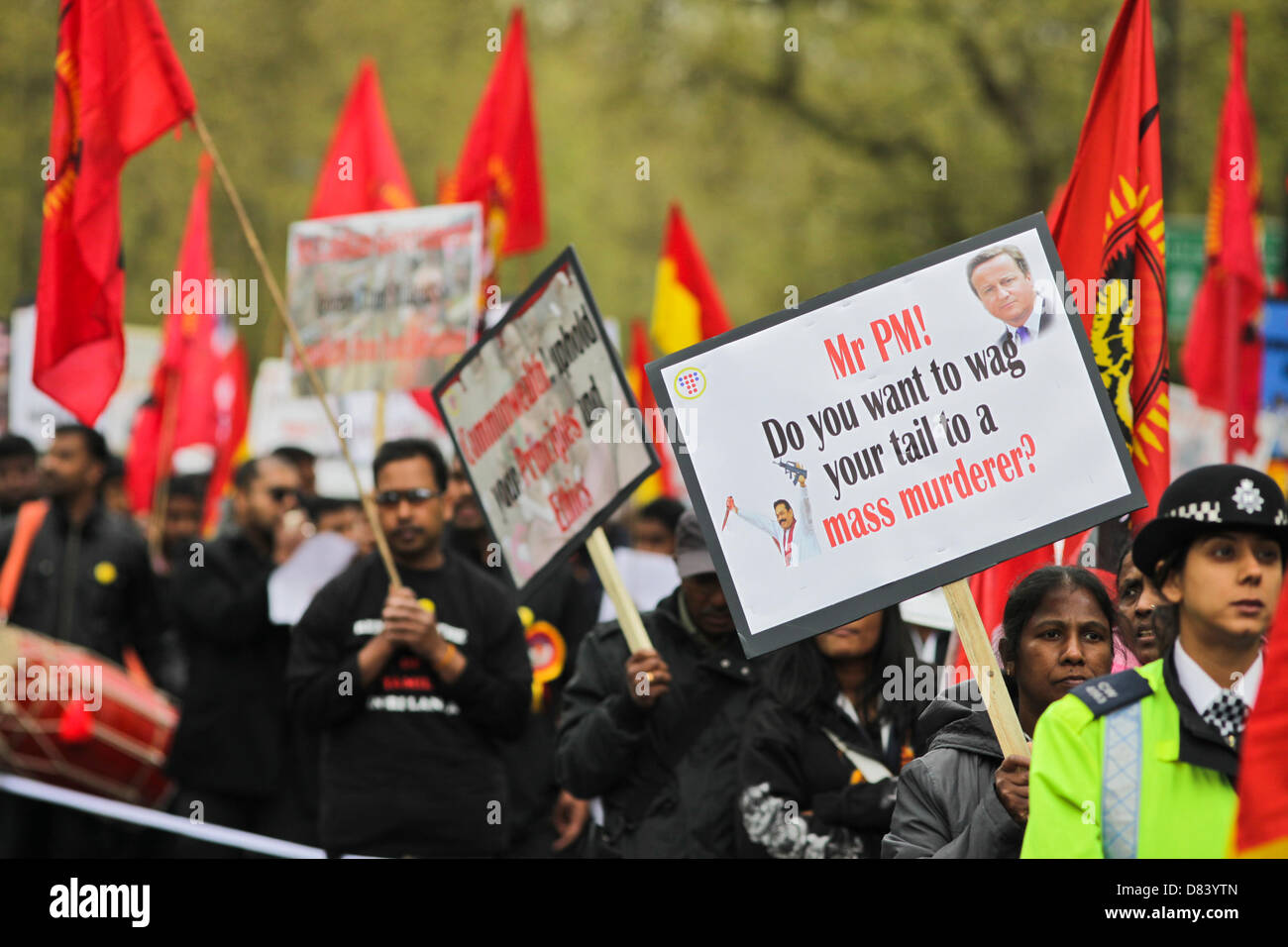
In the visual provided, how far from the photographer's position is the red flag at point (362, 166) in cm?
1017

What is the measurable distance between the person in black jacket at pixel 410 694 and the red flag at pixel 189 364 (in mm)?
5281

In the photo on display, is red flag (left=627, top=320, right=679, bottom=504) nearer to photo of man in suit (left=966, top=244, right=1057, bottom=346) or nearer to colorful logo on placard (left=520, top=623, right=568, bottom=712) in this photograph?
colorful logo on placard (left=520, top=623, right=568, bottom=712)

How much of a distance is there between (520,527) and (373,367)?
292cm

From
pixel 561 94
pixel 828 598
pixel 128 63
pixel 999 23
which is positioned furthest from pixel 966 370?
pixel 561 94

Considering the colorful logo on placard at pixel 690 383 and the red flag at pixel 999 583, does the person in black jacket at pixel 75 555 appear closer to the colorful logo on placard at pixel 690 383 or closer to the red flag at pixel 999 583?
the red flag at pixel 999 583

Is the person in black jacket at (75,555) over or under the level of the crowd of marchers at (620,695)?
over

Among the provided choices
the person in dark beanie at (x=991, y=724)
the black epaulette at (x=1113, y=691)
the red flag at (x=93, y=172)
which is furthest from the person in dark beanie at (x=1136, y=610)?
the red flag at (x=93, y=172)

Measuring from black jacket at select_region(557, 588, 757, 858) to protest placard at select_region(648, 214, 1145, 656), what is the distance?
4.27 feet

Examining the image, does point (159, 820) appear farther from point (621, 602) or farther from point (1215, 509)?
point (1215, 509)

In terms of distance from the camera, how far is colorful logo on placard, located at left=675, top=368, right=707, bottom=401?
3.91 m

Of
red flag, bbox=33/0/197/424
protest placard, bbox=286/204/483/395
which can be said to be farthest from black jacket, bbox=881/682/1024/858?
protest placard, bbox=286/204/483/395

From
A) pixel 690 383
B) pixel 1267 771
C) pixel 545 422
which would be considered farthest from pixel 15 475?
pixel 1267 771

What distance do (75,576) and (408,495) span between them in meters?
3.14

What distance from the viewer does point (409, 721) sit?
6.04 m
